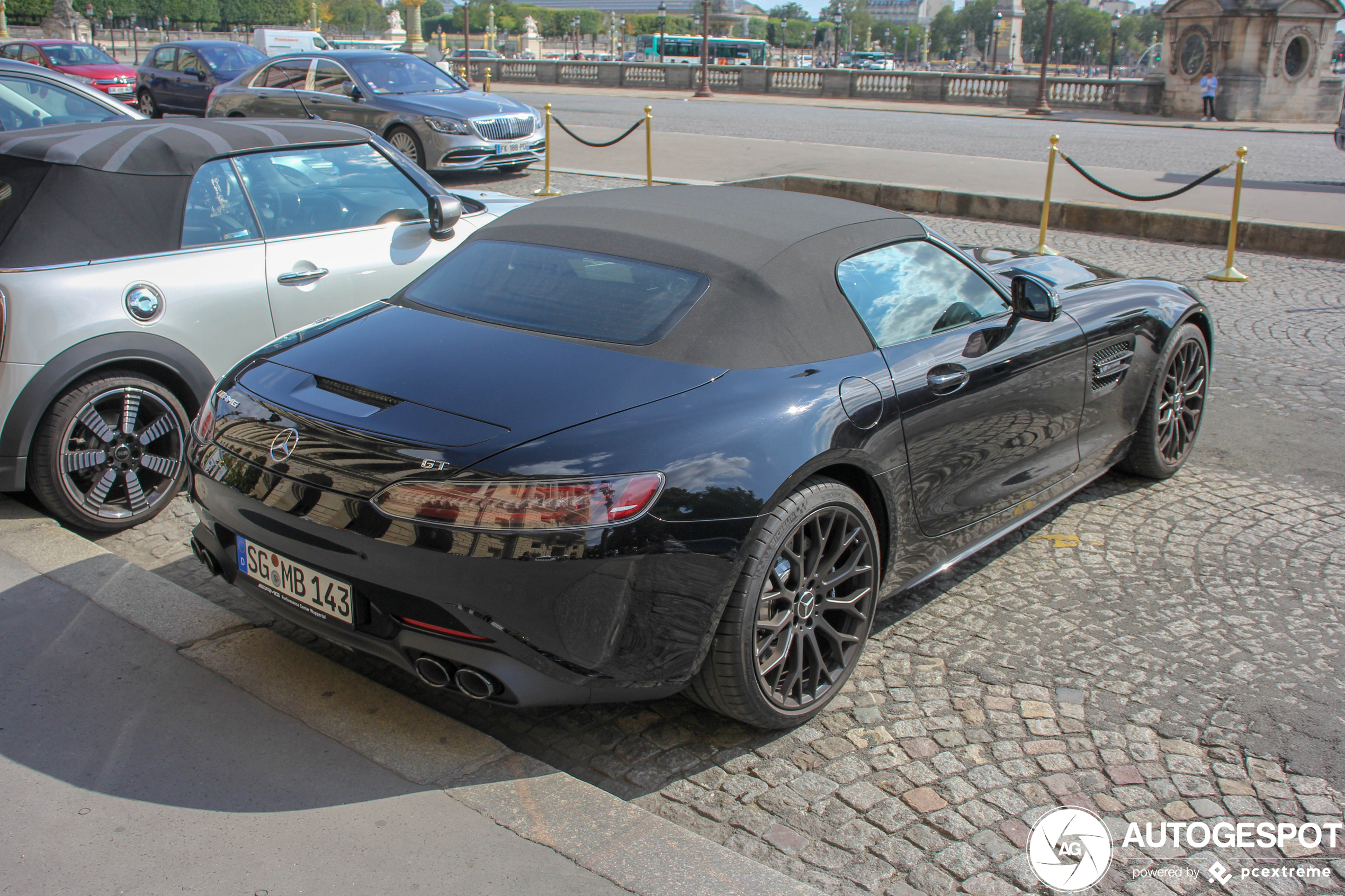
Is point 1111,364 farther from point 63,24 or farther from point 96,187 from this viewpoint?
point 63,24

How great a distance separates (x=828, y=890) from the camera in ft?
8.16

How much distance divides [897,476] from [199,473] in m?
2.06

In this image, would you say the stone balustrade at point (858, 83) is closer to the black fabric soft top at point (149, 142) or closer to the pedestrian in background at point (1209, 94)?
the pedestrian in background at point (1209, 94)

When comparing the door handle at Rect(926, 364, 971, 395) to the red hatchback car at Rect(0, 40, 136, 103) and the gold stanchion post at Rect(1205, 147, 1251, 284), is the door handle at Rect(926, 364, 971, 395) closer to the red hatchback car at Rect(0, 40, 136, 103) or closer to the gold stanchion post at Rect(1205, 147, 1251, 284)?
the gold stanchion post at Rect(1205, 147, 1251, 284)

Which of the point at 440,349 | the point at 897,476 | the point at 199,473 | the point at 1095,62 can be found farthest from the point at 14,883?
the point at 1095,62

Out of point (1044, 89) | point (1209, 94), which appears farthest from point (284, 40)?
point (1209, 94)

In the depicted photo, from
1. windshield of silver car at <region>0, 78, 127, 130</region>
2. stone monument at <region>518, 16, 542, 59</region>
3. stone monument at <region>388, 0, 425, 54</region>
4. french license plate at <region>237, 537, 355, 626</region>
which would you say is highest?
stone monument at <region>518, 16, 542, 59</region>

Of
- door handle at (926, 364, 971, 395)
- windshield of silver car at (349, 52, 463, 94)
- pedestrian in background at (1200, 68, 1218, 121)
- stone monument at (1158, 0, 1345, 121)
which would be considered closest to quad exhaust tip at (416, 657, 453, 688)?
door handle at (926, 364, 971, 395)

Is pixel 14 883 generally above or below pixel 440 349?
below

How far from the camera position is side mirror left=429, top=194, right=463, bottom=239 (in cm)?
533

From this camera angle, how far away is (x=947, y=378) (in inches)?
137

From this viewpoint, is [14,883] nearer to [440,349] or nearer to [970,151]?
[440,349]

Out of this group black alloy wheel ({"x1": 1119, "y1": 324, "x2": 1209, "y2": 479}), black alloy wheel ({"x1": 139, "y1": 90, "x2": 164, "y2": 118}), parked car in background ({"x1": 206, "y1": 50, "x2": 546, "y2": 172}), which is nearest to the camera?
black alloy wheel ({"x1": 1119, "y1": 324, "x2": 1209, "y2": 479})

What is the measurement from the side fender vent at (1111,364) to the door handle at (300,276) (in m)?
3.38
